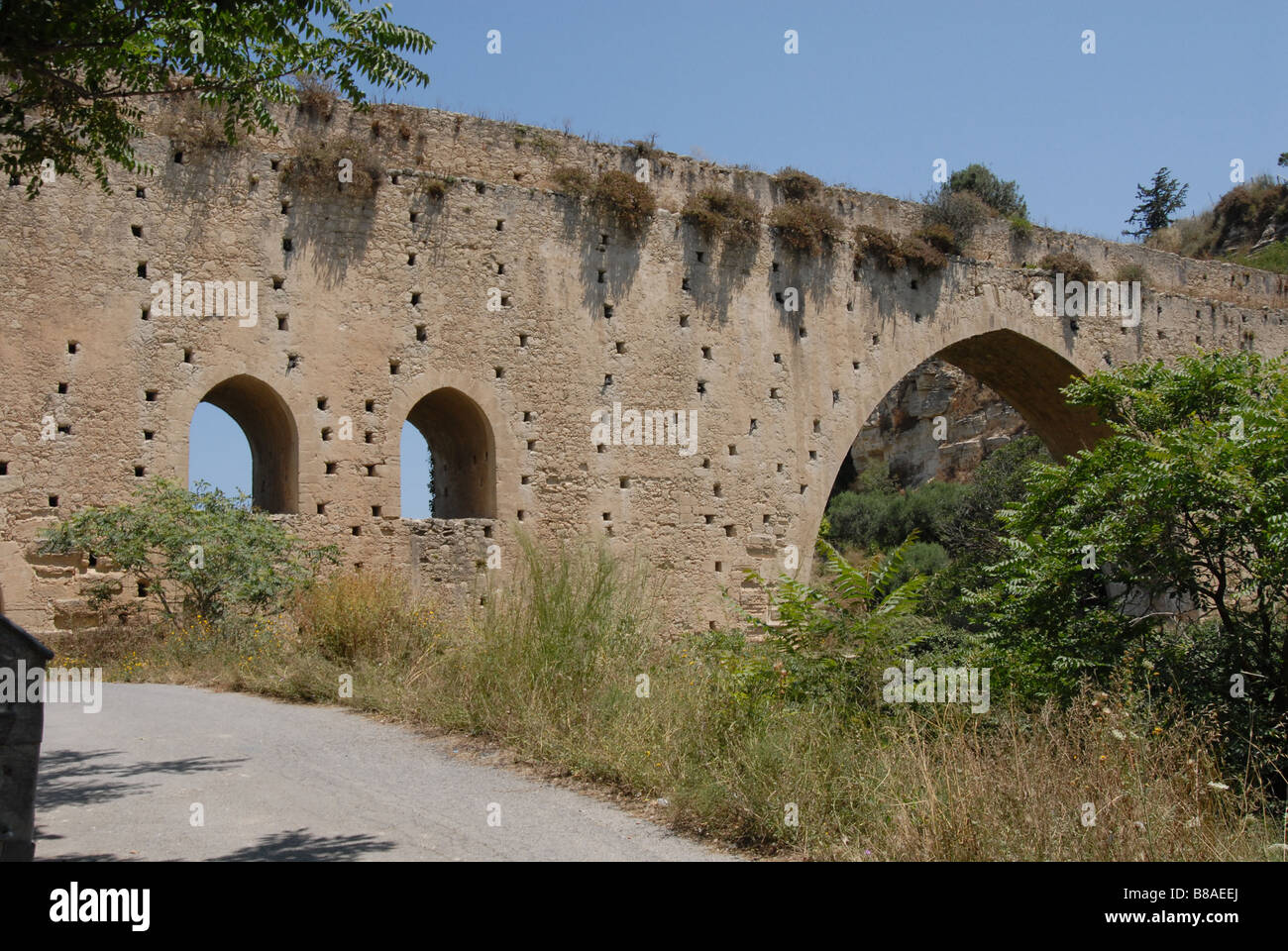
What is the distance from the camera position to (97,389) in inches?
478

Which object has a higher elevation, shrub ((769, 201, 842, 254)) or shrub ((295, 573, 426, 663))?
shrub ((769, 201, 842, 254))

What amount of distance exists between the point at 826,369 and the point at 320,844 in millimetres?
13448

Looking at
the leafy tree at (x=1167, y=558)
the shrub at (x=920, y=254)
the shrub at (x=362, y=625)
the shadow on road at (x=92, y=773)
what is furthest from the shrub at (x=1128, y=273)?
the shadow on road at (x=92, y=773)

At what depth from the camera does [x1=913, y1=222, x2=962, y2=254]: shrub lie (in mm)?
18234

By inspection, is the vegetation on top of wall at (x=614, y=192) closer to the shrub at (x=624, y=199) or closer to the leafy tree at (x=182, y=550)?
the shrub at (x=624, y=199)

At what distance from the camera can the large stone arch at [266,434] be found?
1320 centimetres

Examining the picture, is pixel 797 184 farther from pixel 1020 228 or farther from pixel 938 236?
pixel 1020 228

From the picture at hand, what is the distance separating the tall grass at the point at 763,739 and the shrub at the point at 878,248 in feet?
32.5

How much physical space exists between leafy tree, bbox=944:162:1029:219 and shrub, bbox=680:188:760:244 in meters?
14.2

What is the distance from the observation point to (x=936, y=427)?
1271 inches

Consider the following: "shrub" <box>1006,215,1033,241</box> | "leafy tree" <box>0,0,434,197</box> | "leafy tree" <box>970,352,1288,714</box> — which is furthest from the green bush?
"leafy tree" <box>0,0,434,197</box>
